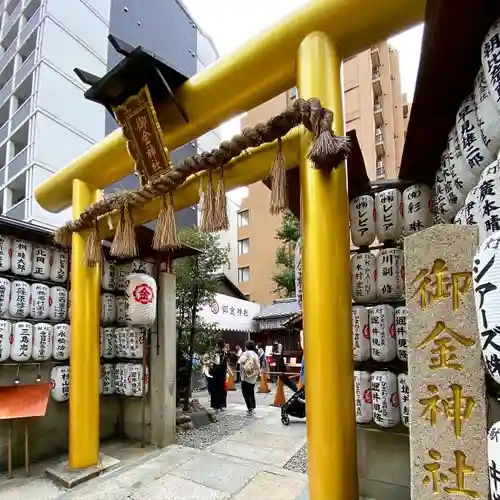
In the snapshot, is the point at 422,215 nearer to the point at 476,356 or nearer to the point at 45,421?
the point at 476,356

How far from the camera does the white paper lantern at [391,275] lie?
12.9ft

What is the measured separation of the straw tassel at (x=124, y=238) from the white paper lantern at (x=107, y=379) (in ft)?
9.57

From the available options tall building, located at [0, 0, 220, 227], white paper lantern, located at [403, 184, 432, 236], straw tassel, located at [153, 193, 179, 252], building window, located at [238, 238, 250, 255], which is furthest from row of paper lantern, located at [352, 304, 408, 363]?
building window, located at [238, 238, 250, 255]

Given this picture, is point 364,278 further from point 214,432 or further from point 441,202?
point 214,432

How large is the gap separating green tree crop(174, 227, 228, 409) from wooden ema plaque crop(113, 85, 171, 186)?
4029 millimetres

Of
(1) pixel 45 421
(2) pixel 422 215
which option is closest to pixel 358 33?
(2) pixel 422 215

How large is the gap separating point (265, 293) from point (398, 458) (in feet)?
79.4

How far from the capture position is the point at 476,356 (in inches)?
83.7

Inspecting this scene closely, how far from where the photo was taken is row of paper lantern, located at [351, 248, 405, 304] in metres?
3.95

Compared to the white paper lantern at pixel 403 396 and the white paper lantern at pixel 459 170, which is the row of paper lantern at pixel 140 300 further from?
the white paper lantern at pixel 459 170

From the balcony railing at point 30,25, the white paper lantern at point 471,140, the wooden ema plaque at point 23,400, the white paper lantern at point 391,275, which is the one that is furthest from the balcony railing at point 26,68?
the white paper lantern at point 471,140

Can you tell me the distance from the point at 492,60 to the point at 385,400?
2990 millimetres

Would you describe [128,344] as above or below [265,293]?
below

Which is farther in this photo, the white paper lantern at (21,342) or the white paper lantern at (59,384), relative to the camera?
the white paper lantern at (59,384)
